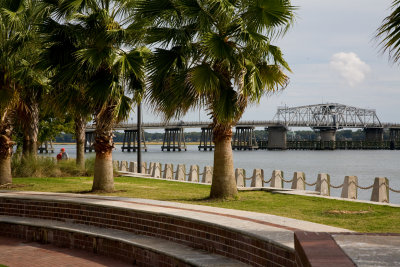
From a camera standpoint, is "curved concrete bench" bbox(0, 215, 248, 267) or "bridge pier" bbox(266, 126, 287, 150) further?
"bridge pier" bbox(266, 126, 287, 150)

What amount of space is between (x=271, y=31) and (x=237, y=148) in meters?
173

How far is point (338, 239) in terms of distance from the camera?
6270mm

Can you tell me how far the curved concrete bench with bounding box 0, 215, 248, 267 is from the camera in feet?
29.0

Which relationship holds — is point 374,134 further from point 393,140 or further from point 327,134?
point 327,134

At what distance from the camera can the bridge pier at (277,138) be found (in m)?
163

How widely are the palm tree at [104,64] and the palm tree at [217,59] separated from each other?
45.0 inches

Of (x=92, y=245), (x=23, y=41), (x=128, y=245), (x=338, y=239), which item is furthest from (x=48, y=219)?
(x=338, y=239)

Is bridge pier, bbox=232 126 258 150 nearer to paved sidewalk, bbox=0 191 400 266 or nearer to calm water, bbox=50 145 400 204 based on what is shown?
calm water, bbox=50 145 400 204

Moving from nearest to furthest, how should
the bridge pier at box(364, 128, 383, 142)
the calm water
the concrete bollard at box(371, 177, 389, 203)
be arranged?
the concrete bollard at box(371, 177, 389, 203) < the calm water < the bridge pier at box(364, 128, 383, 142)

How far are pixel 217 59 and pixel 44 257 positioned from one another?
659 centimetres

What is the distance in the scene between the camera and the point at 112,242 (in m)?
Answer: 10.9

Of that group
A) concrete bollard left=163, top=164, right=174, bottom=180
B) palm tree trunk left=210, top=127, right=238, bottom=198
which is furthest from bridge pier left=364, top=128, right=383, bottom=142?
palm tree trunk left=210, top=127, right=238, bottom=198

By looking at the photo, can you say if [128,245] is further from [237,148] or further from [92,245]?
[237,148]

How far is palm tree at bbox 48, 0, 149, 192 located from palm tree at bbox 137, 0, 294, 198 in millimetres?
1144
